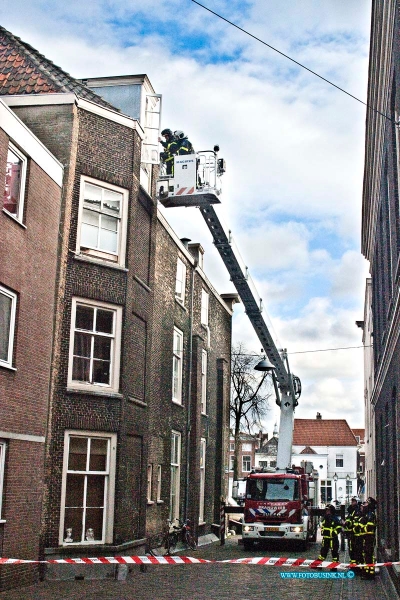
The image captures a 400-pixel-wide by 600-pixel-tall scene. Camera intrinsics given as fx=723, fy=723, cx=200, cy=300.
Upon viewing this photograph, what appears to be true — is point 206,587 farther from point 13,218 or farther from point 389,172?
point 389,172

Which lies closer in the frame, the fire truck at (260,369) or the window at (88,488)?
the window at (88,488)

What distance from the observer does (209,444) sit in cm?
2922

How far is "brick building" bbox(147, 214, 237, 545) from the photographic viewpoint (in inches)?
855

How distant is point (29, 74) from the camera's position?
17391mm

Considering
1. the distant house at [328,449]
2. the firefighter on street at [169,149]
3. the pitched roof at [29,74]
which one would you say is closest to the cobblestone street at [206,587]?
the firefighter on street at [169,149]

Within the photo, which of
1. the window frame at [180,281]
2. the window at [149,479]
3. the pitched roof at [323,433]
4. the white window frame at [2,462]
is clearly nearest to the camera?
the white window frame at [2,462]

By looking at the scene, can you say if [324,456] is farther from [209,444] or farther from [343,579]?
[343,579]

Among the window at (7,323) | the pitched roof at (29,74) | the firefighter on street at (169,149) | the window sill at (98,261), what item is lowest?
the window at (7,323)

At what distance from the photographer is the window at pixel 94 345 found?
1619cm

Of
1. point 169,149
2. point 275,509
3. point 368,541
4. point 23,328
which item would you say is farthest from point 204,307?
point 23,328

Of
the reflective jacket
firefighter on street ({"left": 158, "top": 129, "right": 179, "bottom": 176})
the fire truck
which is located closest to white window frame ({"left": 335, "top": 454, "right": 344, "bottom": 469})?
the fire truck

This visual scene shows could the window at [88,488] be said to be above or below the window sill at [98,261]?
below

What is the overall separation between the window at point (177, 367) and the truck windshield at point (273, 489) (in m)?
3.73

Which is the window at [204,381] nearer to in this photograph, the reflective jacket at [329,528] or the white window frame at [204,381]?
the white window frame at [204,381]
